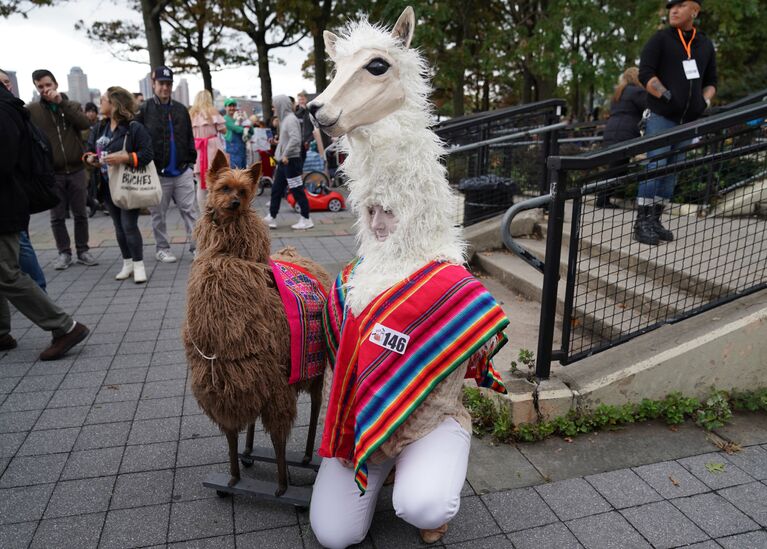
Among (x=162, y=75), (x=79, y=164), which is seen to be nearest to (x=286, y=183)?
(x=162, y=75)

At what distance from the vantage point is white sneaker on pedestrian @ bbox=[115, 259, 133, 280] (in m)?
6.15

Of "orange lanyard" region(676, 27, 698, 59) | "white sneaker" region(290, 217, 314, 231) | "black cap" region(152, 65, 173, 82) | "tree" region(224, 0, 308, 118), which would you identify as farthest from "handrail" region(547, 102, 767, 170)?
"tree" region(224, 0, 308, 118)

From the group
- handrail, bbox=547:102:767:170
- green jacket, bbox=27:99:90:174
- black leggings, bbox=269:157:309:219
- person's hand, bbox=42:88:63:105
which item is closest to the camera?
handrail, bbox=547:102:767:170

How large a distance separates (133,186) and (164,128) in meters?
0.90

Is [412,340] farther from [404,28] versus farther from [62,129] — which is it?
[62,129]

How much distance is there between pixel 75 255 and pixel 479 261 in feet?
17.0

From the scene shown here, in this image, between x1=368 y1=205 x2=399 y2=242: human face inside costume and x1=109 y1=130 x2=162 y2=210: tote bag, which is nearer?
x1=368 y1=205 x2=399 y2=242: human face inside costume

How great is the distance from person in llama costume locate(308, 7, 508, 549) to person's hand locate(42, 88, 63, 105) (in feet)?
16.2

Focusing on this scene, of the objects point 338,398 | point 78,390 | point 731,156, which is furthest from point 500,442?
point 78,390

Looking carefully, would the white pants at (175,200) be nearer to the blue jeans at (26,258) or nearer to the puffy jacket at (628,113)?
the blue jeans at (26,258)

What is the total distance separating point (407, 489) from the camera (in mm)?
2123

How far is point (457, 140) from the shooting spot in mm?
7660

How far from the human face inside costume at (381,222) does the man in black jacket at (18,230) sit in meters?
3.05

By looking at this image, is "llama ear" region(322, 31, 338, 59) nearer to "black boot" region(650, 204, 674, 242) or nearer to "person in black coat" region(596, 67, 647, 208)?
"black boot" region(650, 204, 674, 242)
